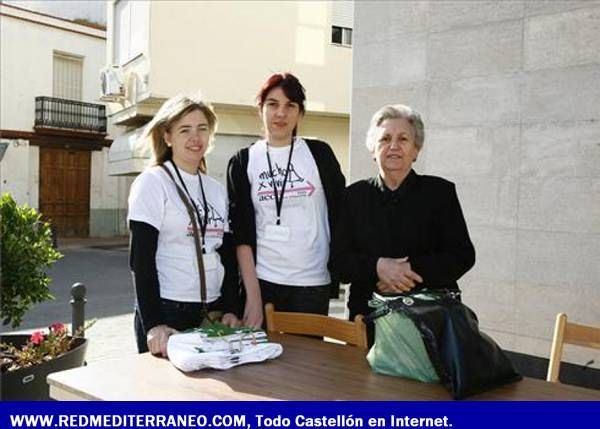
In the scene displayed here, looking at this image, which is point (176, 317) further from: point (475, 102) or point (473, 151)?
point (475, 102)

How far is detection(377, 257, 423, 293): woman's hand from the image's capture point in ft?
8.67

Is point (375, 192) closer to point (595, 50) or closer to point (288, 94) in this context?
point (288, 94)

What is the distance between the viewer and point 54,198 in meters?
22.7

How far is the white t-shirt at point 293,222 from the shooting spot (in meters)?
3.01

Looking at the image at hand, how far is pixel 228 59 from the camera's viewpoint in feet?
50.6

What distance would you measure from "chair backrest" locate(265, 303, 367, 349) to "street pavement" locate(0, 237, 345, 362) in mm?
3349

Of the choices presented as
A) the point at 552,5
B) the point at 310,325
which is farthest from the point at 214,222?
the point at 552,5

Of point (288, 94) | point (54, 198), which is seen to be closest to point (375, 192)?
point (288, 94)

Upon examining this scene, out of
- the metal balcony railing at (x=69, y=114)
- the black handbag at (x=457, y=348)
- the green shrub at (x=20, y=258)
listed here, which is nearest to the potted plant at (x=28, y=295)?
the green shrub at (x=20, y=258)

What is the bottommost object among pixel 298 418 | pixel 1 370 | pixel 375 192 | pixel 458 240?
pixel 1 370

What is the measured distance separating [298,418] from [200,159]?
1.33 metres

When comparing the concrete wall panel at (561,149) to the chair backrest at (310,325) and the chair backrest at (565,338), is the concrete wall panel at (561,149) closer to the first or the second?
the chair backrest at (565,338)

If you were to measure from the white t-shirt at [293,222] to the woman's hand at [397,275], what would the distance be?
441 millimetres

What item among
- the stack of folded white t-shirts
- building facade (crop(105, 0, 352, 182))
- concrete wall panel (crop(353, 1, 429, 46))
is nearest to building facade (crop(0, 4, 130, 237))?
building facade (crop(105, 0, 352, 182))
